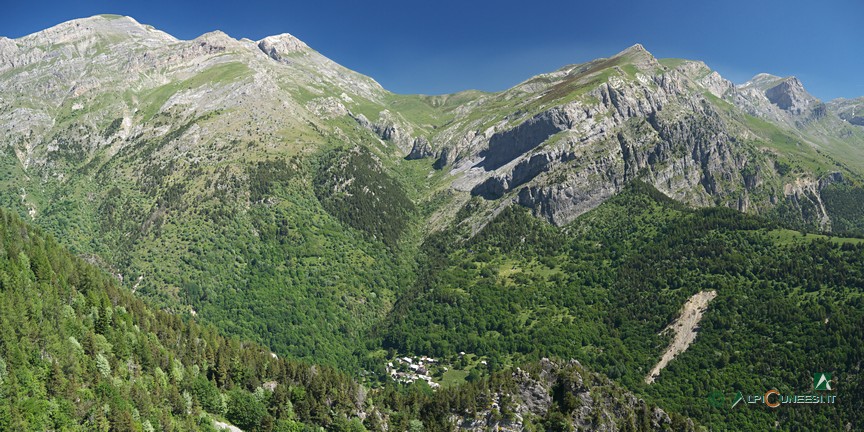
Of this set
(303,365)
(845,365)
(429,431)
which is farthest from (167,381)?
(845,365)

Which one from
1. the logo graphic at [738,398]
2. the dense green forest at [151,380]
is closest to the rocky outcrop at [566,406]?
the dense green forest at [151,380]

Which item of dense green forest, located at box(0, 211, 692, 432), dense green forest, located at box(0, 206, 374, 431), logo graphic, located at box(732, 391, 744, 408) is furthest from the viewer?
logo graphic, located at box(732, 391, 744, 408)

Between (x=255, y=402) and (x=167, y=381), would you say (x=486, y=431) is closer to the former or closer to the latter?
(x=255, y=402)

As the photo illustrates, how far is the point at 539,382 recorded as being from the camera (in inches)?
5212

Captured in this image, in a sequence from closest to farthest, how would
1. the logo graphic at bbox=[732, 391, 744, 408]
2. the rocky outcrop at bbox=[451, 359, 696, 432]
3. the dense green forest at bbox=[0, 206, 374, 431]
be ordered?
the dense green forest at bbox=[0, 206, 374, 431] < the rocky outcrop at bbox=[451, 359, 696, 432] < the logo graphic at bbox=[732, 391, 744, 408]

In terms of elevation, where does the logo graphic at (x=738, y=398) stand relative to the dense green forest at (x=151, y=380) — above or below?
below

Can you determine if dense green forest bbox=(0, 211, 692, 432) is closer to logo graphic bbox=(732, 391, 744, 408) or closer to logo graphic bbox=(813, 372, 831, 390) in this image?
logo graphic bbox=(732, 391, 744, 408)

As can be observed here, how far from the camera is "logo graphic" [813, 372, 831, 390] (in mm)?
173275

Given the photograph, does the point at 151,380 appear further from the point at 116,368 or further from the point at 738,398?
the point at 738,398

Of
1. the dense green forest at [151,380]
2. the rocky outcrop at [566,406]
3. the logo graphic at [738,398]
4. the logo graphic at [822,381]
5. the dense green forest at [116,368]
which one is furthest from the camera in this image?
the logo graphic at [738,398]

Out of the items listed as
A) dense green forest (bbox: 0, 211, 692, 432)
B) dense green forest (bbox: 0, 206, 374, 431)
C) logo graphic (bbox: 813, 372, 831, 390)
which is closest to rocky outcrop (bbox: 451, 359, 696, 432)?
dense green forest (bbox: 0, 211, 692, 432)

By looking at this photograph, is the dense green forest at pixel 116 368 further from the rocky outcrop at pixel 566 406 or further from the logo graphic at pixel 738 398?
the logo graphic at pixel 738 398

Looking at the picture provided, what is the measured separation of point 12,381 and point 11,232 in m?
65.3

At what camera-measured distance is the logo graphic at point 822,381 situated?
173 metres
